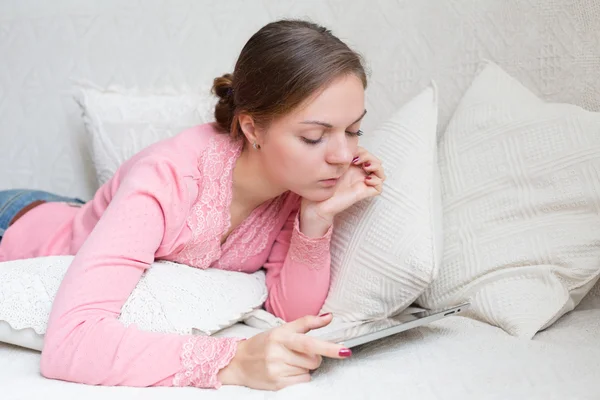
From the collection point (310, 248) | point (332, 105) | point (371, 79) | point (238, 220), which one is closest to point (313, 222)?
point (310, 248)

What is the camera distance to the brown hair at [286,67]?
1313mm

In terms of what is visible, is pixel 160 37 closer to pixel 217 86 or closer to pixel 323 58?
pixel 217 86

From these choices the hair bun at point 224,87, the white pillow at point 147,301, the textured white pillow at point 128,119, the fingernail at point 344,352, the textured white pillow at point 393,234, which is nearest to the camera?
the fingernail at point 344,352

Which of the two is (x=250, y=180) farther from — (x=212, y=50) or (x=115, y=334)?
(x=212, y=50)

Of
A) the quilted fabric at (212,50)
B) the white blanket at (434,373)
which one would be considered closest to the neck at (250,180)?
the white blanket at (434,373)

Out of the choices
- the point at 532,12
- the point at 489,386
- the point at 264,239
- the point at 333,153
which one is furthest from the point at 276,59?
the point at 532,12

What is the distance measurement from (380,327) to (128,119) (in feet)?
2.93

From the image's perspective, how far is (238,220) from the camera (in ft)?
5.03

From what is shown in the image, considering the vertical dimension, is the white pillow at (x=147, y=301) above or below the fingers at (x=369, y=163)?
below

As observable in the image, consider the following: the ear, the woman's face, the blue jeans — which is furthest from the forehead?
the blue jeans

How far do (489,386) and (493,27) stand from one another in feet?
3.31

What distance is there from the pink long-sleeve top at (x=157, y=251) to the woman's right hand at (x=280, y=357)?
0.02m

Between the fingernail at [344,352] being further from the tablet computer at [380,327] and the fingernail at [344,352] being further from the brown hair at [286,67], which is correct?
the brown hair at [286,67]

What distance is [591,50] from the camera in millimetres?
1710
